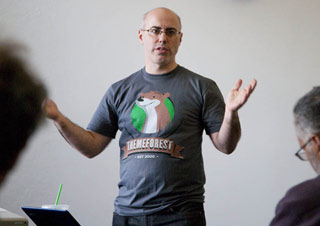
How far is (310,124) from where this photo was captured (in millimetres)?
1107

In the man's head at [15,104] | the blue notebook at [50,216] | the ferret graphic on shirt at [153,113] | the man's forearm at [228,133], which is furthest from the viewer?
the ferret graphic on shirt at [153,113]

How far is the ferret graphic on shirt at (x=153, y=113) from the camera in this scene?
6.02 feet

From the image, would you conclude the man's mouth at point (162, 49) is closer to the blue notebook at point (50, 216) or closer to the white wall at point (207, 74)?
the blue notebook at point (50, 216)

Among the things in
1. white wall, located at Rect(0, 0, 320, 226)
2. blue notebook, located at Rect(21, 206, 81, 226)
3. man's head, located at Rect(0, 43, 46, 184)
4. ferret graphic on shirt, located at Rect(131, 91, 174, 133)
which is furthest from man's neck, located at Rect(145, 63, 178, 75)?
man's head, located at Rect(0, 43, 46, 184)

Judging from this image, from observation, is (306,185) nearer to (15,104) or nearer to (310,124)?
(310,124)

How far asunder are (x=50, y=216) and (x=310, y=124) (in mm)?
880

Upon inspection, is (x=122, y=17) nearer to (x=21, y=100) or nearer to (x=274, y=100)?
(x=274, y=100)

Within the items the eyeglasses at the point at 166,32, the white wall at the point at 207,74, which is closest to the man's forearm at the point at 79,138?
the eyeglasses at the point at 166,32

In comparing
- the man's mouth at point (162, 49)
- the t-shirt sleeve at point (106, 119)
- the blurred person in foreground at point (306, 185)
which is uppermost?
the man's mouth at point (162, 49)

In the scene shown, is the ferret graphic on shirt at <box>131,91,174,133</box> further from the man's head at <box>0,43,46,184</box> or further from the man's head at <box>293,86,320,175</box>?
the man's head at <box>0,43,46,184</box>

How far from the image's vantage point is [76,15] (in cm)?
302

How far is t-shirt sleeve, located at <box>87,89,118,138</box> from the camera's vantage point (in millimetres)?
2004

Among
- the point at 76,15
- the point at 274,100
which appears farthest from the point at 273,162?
the point at 76,15

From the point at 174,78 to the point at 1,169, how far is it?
134 centimetres
